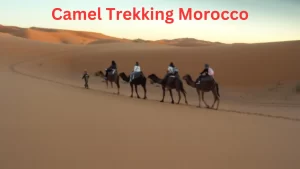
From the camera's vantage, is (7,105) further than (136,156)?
Yes

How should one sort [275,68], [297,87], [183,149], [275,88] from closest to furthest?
[183,149] → [297,87] → [275,88] → [275,68]

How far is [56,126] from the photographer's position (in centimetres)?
648

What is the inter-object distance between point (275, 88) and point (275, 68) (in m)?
6.47

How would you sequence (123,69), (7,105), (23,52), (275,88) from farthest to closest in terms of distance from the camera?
(23,52) → (123,69) → (275,88) → (7,105)

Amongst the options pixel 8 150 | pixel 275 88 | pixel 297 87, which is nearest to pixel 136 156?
pixel 8 150

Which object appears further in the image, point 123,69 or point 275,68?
point 123,69

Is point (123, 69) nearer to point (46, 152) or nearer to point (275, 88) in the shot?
point (275, 88)

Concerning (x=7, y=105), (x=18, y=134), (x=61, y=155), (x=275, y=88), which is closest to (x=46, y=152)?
(x=61, y=155)

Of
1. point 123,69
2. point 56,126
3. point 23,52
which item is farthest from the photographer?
point 23,52

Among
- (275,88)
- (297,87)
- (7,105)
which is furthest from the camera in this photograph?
(275,88)

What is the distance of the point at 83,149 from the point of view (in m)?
5.09

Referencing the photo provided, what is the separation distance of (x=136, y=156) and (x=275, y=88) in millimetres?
23893

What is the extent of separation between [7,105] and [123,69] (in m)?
32.1

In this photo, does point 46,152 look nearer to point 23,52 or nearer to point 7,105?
point 7,105
